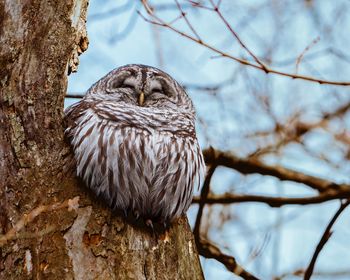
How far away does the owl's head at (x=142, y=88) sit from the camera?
4664mm

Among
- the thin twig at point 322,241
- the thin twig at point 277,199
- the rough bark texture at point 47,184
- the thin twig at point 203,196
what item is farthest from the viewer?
the thin twig at point 277,199

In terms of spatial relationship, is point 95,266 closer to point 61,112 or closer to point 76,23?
point 61,112

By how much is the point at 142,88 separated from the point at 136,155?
103cm

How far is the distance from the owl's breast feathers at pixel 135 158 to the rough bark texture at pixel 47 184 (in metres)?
0.11

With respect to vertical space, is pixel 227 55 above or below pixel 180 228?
above

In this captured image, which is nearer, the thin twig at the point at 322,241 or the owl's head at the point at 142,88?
the thin twig at the point at 322,241

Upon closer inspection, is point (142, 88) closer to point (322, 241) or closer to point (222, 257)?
point (222, 257)

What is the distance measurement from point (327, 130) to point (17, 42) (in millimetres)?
4216

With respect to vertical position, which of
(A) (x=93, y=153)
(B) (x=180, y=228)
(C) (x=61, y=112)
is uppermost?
(C) (x=61, y=112)

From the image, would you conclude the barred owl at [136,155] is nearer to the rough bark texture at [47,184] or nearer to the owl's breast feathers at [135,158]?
the owl's breast feathers at [135,158]

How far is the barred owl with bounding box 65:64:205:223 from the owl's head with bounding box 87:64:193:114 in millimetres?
226

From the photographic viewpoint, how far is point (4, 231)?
330cm

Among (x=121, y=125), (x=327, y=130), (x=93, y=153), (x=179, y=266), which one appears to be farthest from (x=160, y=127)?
(x=327, y=130)

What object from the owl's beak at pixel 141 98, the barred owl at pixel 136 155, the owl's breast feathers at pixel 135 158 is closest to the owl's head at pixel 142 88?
the owl's beak at pixel 141 98
